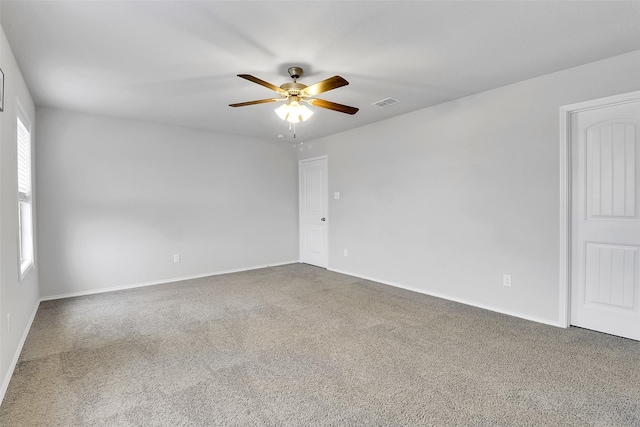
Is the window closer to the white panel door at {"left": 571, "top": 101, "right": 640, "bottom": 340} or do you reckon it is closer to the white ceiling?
the white ceiling

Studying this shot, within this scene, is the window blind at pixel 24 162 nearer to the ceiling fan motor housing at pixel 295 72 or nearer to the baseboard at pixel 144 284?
the baseboard at pixel 144 284

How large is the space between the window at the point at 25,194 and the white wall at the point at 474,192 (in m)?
3.89

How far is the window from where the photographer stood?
3086mm

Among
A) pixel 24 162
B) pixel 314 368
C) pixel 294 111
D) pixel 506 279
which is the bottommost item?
pixel 314 368

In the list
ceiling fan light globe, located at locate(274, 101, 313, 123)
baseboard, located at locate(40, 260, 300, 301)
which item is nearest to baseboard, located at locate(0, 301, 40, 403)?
baseboard, located at locate(40, 260, 300, 301)

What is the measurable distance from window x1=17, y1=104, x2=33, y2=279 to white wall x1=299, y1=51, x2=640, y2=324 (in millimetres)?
3887

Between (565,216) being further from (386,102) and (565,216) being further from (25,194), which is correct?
(25,194)

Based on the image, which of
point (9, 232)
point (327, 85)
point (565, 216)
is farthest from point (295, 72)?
point (565, 216)

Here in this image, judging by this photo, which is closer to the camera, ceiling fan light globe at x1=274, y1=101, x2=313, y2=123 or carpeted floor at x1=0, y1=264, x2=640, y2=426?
carpeted floor at x1=0, y1=264, x2=640, y2=426

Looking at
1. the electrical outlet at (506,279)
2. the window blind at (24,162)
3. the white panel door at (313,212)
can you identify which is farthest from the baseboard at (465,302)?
the window blind at (24,162)

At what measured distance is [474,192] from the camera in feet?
11.8

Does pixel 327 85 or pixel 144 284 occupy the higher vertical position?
pixel 327 85

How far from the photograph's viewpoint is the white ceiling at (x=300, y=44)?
6.57 ft

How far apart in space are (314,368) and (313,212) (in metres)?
3.79
